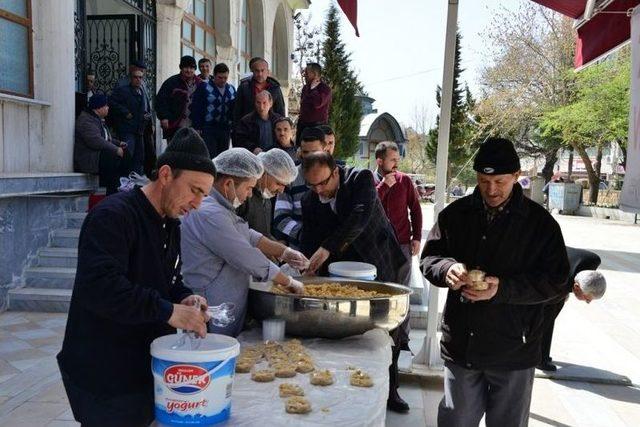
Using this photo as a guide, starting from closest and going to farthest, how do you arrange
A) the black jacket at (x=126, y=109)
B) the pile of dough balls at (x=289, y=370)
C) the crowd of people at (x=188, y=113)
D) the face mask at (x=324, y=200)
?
the pile of dough balls at (x=289, y=370) → the face mask at (x=324, y=200) → the crowd of people at (x=188, y=113) → the black jacket at (x=126, y=109)

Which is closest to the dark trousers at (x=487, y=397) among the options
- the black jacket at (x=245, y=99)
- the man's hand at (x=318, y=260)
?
the man's hand at (x=318, y=260)

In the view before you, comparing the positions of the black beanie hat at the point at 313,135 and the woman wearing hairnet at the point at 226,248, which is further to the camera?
the black beanie hat at the point at 313,135

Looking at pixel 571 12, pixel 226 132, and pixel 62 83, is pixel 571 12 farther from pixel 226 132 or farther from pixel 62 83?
pixel 62 83

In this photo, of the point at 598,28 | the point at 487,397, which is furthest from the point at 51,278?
the point at 598,28

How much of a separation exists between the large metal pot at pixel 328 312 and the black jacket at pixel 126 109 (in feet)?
18.0

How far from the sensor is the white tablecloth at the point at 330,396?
155 centimetres

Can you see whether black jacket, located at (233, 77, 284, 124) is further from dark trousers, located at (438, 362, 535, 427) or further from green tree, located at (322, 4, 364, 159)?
green tree, located at (322, 4, 364, 159)

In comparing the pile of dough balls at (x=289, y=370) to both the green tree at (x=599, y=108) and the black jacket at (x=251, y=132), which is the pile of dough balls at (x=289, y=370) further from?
the green tree at (x=599, y=108)

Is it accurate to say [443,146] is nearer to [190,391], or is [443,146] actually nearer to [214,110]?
[190,391]

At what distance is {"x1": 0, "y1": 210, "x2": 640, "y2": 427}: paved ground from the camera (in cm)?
354

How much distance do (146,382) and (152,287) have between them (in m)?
0.29

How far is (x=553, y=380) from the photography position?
181 inches

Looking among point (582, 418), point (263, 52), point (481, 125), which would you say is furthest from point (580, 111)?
point (582, 418)

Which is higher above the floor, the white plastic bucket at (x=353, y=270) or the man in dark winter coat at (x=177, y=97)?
the man in dark winter coat at (x=177, y=97)
